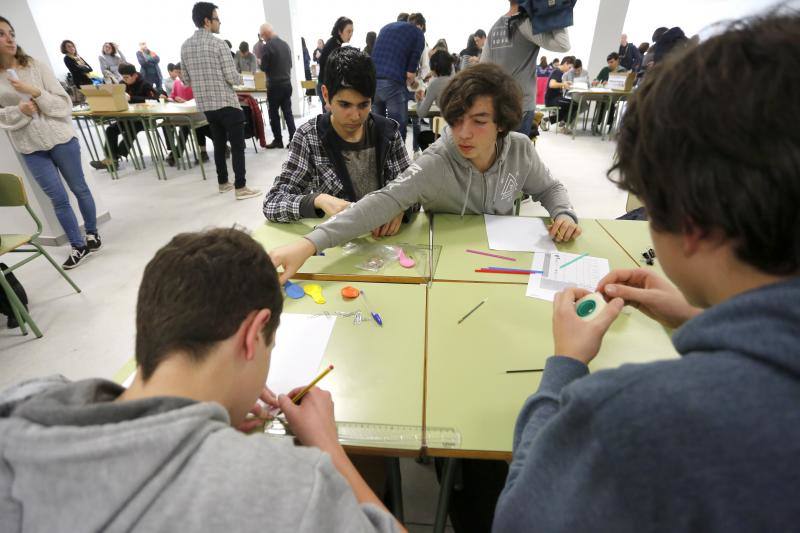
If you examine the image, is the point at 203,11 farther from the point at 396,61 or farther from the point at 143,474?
the point at 143,474

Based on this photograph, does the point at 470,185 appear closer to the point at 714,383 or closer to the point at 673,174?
the point at 673,174

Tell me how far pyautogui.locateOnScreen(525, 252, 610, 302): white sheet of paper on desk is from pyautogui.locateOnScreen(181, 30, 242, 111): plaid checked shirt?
133 inches

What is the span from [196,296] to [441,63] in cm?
440

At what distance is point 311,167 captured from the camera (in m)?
1.84

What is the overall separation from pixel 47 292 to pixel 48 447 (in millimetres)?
2780

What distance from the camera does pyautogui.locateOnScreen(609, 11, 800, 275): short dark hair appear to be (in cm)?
37

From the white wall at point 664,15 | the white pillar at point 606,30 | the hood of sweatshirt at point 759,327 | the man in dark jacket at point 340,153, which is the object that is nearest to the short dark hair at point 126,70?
the man in dark jacket at point 340,153

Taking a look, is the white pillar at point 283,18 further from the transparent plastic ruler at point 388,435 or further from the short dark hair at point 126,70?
the transparent plastic ruler at point 388,435

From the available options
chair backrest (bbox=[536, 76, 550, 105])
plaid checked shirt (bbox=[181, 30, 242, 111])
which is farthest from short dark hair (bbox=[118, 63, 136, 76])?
chair backrest (bbox=[536, 76, 550, 105])

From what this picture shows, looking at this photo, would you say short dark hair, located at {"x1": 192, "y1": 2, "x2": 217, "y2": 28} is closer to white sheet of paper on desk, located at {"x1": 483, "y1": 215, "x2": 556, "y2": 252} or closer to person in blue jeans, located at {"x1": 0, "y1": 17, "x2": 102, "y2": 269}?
person in blue jeans, located at {"x1": 0, "y1": 17, "x2": 102, "y2": 269}

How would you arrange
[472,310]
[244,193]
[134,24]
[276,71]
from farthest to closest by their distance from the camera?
[134,24]
[276,71]
[244,193]
[472,310]

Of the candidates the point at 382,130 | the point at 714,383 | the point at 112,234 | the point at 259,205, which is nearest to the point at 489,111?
the point at 382,130

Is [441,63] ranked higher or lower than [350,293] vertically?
higher

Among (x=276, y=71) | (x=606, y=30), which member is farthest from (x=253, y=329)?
(x=606, y=30)
